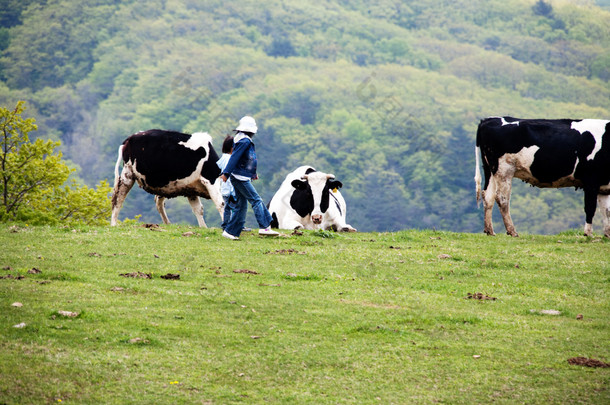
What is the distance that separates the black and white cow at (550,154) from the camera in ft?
61.6

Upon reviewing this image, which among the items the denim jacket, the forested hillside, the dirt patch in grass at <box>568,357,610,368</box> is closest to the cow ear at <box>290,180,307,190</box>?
the denim jacket

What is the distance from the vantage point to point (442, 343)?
9.23 meters

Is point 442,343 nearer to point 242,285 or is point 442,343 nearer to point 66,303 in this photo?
point 242,285

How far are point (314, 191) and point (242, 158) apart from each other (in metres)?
3.82

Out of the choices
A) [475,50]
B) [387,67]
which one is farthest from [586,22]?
[387,67]

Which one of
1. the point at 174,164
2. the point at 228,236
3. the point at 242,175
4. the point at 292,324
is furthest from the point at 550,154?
the point at 292,324

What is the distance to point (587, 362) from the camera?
854cm

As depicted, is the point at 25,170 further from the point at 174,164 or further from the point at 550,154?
the point at 550,154

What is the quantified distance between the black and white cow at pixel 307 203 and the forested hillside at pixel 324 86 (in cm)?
7279

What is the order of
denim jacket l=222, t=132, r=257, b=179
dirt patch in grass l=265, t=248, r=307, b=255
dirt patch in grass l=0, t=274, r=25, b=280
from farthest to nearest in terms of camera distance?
denim jacket l=222, t=132, r=257, b=179, dirt patch in grass l=265, t=248, r=307, b=255, dirt patch in grass l=0, t=274, r=25, b=280

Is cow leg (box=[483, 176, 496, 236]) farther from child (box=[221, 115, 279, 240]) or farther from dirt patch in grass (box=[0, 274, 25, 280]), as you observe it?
dirt patch in grass (box=[0, 274, 25, 280])

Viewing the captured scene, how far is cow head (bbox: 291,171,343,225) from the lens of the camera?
752 inches

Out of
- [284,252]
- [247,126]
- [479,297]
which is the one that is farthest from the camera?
[247,126]

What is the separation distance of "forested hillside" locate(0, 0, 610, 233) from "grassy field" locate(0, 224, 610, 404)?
7990cm
